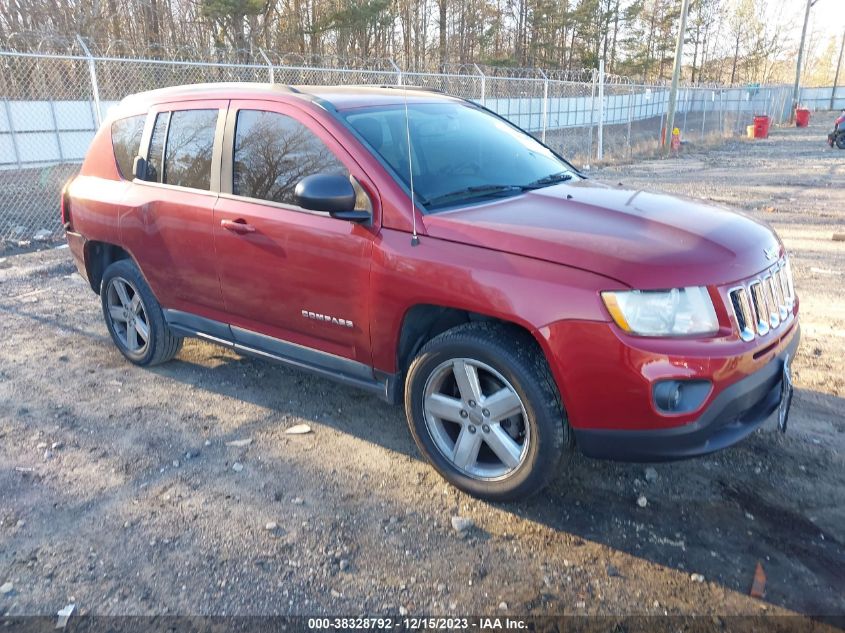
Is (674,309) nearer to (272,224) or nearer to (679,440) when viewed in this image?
(679,440)

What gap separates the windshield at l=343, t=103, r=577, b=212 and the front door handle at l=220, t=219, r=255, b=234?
0.81 m

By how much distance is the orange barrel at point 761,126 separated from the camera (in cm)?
2830

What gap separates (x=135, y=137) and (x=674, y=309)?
3.69 metres

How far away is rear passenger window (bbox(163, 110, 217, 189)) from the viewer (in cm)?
399

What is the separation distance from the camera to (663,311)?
2.62m

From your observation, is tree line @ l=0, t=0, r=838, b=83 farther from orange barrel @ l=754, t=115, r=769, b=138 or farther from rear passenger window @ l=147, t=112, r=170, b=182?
orange barrel @ l=754, t=115, r=769, b=138

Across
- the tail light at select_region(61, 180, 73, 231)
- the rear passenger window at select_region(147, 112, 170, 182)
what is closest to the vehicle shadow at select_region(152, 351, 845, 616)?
the rear passenger window at select_region(147, 112, 170, 182)

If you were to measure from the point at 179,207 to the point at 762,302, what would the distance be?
322 cm

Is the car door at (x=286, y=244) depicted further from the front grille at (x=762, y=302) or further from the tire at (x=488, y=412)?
the front grille at (x=762, y=302)

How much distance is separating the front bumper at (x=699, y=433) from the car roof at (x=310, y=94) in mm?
2186

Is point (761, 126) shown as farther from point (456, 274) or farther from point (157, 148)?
point (456, 274)

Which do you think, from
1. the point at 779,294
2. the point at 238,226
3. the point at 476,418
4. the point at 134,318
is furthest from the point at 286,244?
→ the point at 779,294

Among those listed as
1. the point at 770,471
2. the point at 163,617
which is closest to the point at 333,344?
the point at 163,617

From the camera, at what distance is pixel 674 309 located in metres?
2.63
